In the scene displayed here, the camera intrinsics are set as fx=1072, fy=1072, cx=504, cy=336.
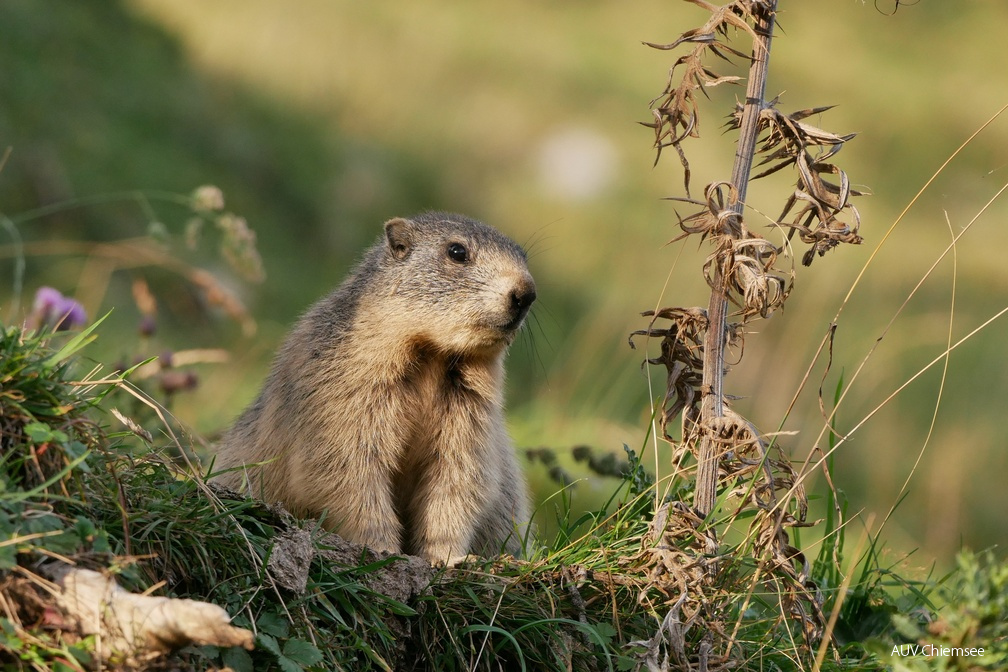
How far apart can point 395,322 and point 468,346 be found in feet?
1.20

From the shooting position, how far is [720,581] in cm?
423

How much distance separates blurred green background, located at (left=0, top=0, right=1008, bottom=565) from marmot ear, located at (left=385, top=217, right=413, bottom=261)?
2.77 meters

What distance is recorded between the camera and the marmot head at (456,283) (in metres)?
5.03

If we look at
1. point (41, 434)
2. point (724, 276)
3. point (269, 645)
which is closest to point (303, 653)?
point (269, 645)

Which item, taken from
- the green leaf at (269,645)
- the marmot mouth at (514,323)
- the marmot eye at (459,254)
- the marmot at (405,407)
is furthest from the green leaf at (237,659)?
the marmot eye at (459,254)

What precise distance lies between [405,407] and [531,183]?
11675 mm

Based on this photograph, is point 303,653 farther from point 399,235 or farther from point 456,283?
point 399,235

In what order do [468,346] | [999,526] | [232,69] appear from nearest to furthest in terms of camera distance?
[468,346]
[999,526]
[232,69]

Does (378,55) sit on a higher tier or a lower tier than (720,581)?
higher

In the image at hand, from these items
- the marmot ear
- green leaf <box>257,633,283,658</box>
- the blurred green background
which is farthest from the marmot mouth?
the blurred green background

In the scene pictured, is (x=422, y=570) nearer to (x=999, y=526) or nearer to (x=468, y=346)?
(x=468, y=346)

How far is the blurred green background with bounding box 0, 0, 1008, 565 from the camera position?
10656mm

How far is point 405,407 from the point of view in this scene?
5.04 m

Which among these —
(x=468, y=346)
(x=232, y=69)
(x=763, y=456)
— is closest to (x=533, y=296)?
(x=468, y=346)
